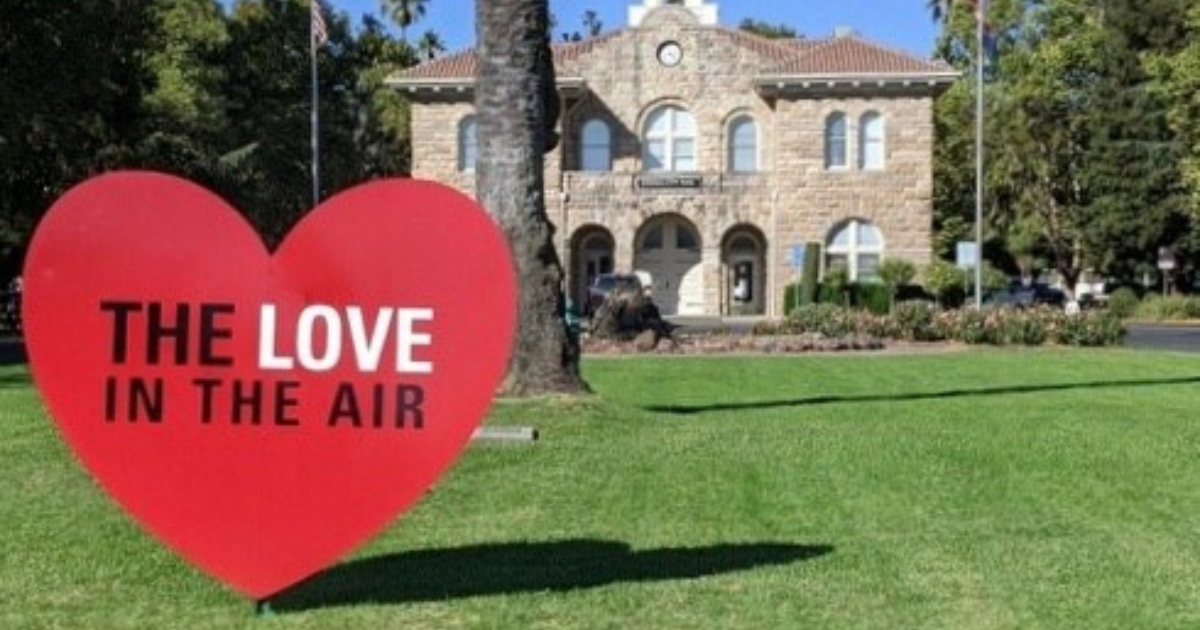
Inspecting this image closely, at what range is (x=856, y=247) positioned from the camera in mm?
51375

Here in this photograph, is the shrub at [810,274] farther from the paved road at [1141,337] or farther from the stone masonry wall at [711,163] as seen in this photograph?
the stone masonry wall at [711,163]

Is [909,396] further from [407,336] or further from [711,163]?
[711,163]

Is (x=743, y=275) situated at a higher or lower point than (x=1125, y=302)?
higher

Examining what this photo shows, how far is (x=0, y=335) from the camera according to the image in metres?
44.4

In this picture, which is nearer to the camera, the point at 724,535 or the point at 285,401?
the point at 285,401

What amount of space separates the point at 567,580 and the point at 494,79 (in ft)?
27.9

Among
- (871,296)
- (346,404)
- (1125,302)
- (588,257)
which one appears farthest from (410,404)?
(1125,302)

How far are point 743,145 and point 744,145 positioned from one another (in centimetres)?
3

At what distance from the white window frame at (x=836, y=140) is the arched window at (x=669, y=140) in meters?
Answer: 4.61

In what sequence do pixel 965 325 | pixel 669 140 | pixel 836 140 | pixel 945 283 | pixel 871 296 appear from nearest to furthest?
1. pixel 965 325
2. pixel 871 296
3. pixel 945 283
4. pixel 836 140
5. pixel 669 140

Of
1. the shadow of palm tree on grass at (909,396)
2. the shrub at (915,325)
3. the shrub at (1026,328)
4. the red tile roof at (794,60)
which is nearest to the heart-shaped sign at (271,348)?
the shadow of palm tree on grass at (909,396)

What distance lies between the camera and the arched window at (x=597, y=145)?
53.3 m

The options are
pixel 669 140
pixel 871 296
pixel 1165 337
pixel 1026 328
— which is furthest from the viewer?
pixel 669 140

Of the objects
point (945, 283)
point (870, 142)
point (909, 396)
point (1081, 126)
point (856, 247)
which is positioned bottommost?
point (909, 396)
